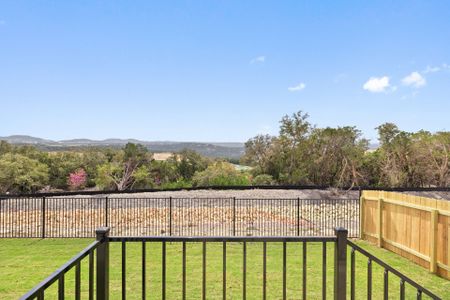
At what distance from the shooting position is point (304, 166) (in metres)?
19.8

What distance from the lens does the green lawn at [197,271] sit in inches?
191

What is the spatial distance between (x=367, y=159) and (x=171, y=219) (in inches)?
569

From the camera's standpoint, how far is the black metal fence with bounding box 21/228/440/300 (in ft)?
7.02

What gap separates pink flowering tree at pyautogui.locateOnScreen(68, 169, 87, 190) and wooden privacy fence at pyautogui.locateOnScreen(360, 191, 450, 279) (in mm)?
20028

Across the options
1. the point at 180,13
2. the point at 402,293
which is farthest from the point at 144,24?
the point at 402,293

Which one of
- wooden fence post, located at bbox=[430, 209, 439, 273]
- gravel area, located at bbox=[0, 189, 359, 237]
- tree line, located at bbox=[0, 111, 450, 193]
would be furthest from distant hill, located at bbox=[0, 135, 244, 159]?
wooden fence post, located at bbox=[430, 209, 439, 273]

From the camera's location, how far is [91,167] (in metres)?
26.0

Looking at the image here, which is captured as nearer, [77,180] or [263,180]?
[263,180]

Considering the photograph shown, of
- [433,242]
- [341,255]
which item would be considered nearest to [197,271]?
[341,255]

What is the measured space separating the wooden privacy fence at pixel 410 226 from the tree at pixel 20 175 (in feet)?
65.6

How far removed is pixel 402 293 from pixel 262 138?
2056 centimetres

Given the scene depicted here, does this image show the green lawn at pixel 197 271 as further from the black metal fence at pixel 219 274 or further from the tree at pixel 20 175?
the tree at pixel 20 175

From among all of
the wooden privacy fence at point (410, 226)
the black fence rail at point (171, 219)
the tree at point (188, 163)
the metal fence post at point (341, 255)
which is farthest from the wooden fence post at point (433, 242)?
the tree at point (188, 163)

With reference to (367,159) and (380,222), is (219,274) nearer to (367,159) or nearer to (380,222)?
(380,222)
